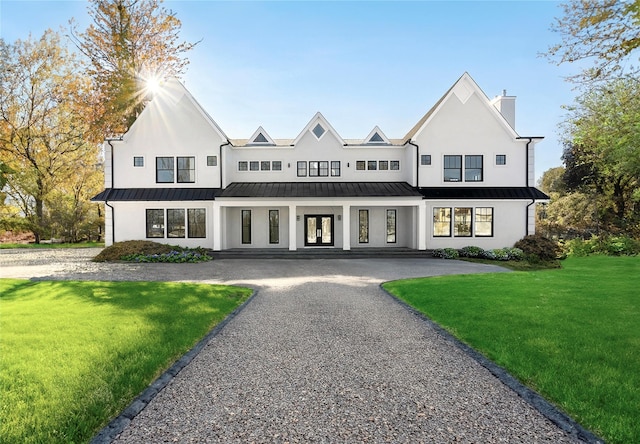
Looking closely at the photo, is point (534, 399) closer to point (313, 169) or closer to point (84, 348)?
point (84, 348)

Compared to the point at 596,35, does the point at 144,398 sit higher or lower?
lower

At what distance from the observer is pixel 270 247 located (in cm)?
2330

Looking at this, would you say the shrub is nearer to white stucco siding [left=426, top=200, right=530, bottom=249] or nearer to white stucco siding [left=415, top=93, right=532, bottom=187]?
white stucco siding [left=426, top=200, right=530, bottom=249]

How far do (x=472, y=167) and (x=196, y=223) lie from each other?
1825 centimetres

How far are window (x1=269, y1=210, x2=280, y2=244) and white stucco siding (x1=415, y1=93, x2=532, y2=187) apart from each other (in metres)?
9.79

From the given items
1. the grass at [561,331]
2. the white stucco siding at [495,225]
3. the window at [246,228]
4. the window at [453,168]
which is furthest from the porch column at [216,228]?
the window at [453,168]

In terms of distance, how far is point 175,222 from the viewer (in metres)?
22.4

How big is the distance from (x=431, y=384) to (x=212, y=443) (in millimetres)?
2878

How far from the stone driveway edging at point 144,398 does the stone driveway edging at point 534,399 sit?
452 cm

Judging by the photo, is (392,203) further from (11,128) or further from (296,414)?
(11,128)

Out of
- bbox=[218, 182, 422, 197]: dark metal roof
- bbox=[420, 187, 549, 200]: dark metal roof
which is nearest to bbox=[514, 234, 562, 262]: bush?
bbox=[420, 187, 549, 200]: dark metal roof

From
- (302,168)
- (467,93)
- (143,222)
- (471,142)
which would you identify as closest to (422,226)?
(471,142)

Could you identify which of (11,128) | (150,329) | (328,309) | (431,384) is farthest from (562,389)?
(11,128)

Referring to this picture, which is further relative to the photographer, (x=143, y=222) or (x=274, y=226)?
(x=274, y=226)
